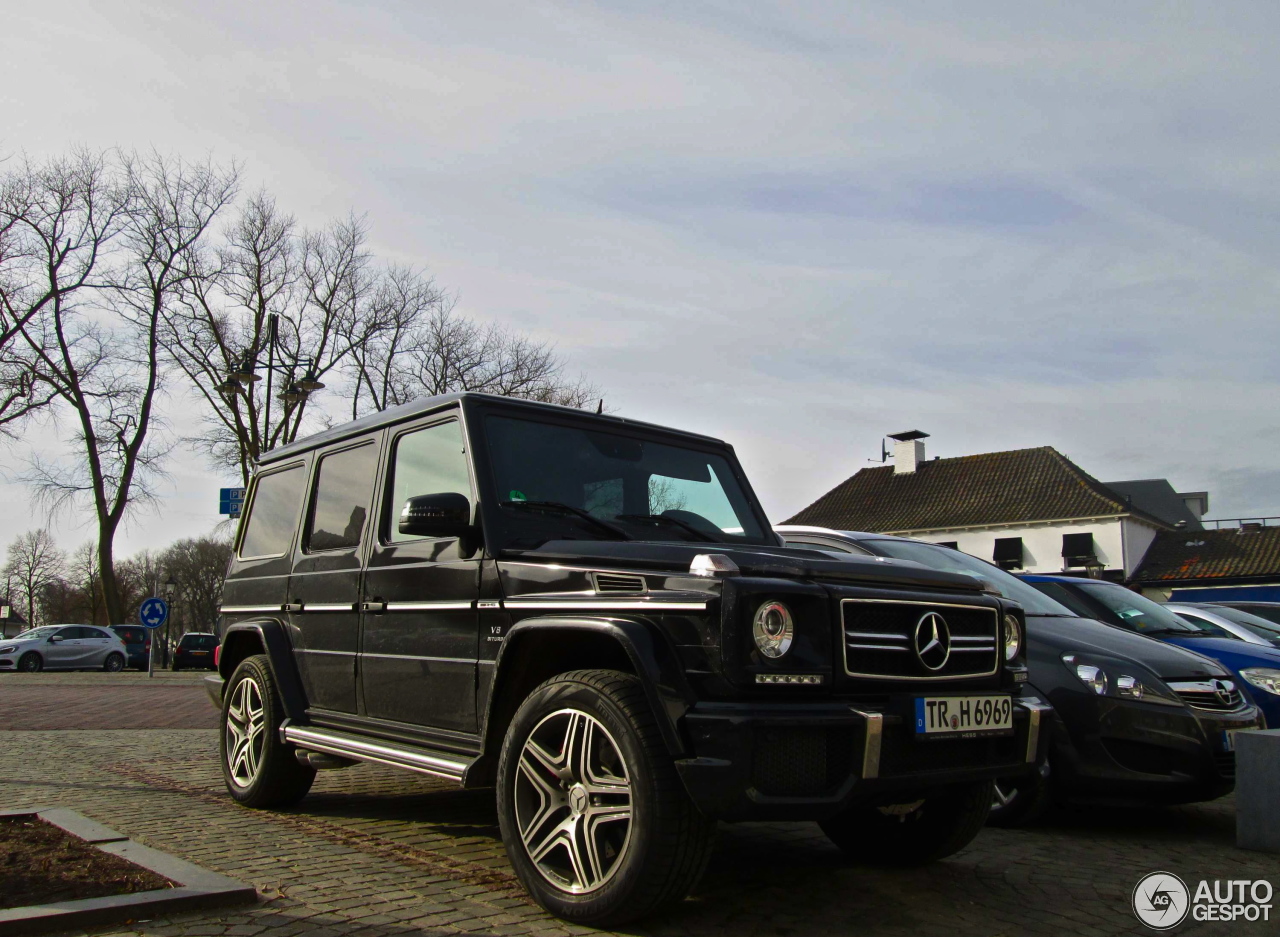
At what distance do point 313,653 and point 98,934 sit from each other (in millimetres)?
2374

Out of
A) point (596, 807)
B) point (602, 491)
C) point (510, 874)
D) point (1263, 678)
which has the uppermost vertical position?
point (602, 491)

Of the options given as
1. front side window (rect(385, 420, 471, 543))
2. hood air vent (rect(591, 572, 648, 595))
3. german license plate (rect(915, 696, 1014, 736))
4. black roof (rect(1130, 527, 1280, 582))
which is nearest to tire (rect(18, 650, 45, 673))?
front side window (rect(385, 420, 471, 543))

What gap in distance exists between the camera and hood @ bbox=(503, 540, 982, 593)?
3916 mm

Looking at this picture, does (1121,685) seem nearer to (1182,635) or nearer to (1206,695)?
(1206,695)

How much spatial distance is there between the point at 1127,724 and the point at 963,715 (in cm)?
252

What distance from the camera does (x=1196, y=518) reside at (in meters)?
73.0

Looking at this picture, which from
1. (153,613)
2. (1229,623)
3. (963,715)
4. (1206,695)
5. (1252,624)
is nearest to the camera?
(963,715)

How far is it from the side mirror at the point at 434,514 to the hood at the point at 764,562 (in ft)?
0.95

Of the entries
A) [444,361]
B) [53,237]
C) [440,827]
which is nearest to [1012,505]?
[444,361]

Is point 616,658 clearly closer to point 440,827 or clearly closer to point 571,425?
point 571,425

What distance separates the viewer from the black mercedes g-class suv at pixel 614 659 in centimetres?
365

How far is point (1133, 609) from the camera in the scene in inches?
335

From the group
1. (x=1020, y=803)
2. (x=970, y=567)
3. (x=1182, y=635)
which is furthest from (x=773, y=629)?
(x=1182, y=635)

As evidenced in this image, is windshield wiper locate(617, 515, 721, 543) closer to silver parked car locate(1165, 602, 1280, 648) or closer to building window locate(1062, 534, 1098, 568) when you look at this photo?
silver parked car locate(1165, 602, 1280, 648)
